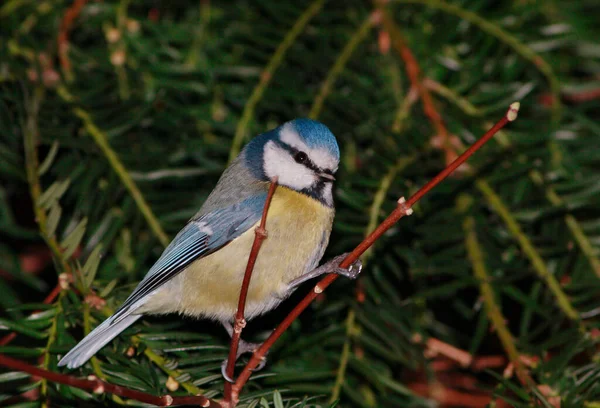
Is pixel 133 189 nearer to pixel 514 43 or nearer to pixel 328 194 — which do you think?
pixel 328 194

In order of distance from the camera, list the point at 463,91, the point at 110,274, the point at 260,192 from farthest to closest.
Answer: the point at 463,91
the point at 260,192
the point at 110,274

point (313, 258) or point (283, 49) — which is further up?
point (283, 49)

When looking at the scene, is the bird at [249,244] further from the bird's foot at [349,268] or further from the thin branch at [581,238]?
the thin branch at [581,238]

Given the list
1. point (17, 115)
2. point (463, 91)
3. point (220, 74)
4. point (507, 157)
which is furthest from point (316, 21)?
point (17, 115)

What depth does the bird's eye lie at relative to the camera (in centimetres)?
135

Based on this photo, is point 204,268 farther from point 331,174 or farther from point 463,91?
point 463,91

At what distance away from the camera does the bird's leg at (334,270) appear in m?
1.00

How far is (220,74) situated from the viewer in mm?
1462

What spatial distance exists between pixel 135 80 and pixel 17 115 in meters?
0.26

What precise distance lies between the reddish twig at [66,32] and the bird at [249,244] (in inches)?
18.0

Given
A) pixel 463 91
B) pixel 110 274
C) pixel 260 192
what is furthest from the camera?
pixel 463 91

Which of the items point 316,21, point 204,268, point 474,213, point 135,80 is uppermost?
point 316,21

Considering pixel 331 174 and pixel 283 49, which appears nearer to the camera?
pixel 331 174

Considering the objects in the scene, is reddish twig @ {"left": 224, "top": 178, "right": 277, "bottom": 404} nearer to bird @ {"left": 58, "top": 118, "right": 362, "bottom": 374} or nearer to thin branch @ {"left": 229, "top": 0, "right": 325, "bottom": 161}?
bird @ {"left": 58, "top": 118, "right": 362, "bottom": 374}
